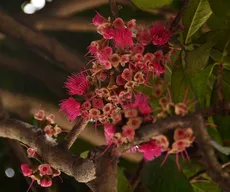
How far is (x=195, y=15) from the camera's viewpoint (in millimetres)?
777

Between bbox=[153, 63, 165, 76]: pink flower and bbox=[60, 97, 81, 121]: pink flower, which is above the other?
bbox=[153, 63, 165, 76]: pink flower

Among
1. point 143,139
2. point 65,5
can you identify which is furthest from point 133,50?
point 65,5

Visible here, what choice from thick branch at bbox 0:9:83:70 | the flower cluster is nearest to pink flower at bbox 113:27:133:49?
the flower cluster

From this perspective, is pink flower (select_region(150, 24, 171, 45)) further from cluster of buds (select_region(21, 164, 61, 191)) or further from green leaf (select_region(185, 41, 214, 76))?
cluster of buds (select_region(21, 164, 61, 191))

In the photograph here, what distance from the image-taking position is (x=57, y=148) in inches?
28.8

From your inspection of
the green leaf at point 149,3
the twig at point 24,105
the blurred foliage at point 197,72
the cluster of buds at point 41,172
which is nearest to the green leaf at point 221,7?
the blurred foliage at point 197,72

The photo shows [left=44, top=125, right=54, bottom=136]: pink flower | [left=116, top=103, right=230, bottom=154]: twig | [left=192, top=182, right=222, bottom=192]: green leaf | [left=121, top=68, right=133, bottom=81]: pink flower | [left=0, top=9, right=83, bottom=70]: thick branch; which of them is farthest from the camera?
[left=0, top=9, right=83, bottom=70]: thick branch

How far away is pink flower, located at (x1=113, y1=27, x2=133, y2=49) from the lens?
0.68 meters

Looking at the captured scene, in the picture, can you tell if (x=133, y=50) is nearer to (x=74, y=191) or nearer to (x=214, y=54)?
(x=214, y=54)

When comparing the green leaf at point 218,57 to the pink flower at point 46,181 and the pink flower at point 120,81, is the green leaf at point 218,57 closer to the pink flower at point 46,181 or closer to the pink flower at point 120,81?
the pink flower at point 120,81

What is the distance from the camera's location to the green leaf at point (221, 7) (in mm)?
704

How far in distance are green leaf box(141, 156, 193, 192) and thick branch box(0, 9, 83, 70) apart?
521mm

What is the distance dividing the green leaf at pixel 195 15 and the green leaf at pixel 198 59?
74mm

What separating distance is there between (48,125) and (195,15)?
0.29 m
